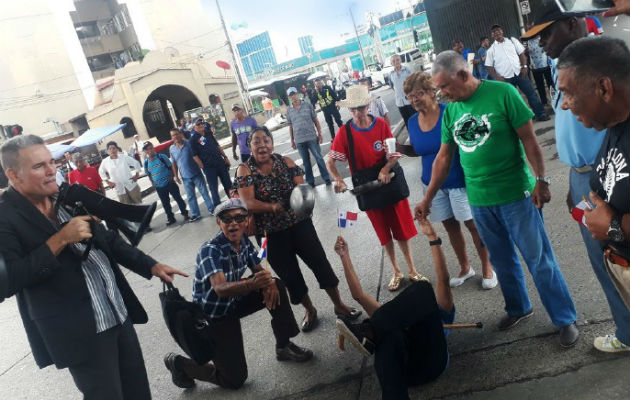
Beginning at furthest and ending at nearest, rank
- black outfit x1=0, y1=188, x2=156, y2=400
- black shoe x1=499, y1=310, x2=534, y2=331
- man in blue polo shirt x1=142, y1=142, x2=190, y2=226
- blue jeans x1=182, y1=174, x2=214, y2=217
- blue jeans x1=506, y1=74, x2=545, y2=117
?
man in blue polo shirt x1=142, y1=142, x2=190, y2=226, blue jeans x1=182, y1=174, x2=214, y2=217, blue jeans x1=506, y1=74, x2=545, y2=117, black shoe x1=499, y1=310, x2=534, y2=331, black outfit x1=0, y1=188, x2=156, y2=400

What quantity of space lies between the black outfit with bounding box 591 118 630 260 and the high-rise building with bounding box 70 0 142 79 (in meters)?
52.5

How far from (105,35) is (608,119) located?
190ft

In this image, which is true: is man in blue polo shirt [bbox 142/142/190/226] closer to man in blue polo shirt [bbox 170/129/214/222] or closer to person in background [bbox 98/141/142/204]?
man in blue polo shirt [bbox 170/129/214/222]

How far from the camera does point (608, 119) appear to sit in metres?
1.70

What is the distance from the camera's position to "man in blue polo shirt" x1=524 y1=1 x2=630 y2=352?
226 cm

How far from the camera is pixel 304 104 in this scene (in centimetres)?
959

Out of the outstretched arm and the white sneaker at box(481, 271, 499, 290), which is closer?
the outstretched arm

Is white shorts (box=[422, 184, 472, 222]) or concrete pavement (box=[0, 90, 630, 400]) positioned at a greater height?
white shorts (box=[422, 184, 472, 222])

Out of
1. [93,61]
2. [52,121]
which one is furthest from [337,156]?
[93,61]

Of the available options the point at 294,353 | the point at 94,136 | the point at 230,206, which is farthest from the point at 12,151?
the point at 94,136

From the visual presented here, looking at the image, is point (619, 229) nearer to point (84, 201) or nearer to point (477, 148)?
point (477, 148)

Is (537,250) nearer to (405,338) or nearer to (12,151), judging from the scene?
(405,338)

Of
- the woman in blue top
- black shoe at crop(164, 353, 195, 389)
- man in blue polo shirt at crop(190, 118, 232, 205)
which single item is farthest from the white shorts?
man in blue polo shirt at crop(190, 118, 232, 205)

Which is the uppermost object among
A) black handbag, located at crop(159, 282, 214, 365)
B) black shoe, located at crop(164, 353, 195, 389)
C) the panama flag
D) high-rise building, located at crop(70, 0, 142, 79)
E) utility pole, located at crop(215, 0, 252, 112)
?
high-rise building, located at crop(70, 0, 142, 79)
